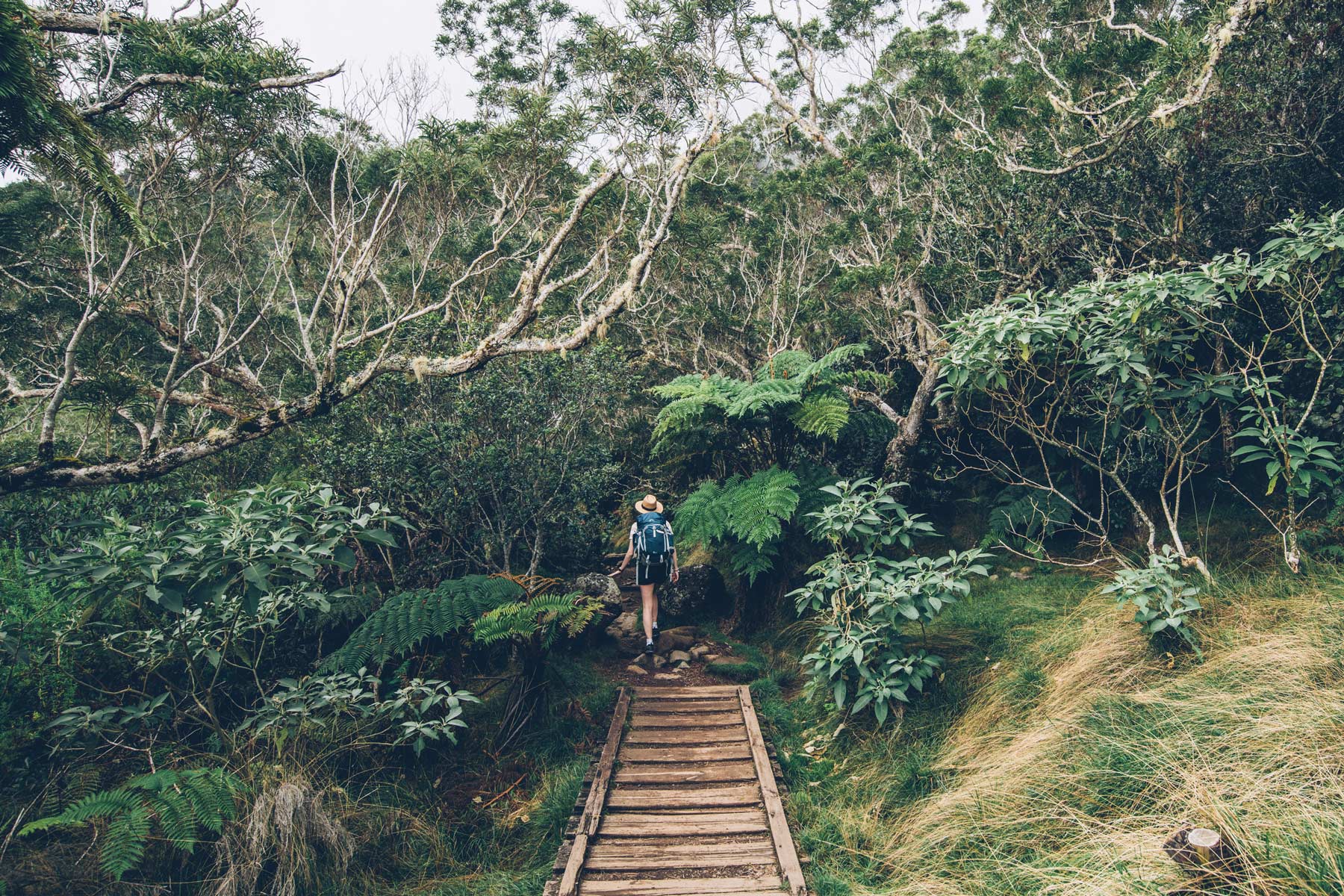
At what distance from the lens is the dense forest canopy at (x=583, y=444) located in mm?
4027

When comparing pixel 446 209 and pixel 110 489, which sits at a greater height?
pixel 446 209

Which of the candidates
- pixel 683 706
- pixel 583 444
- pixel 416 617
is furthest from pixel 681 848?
pixel 583 444

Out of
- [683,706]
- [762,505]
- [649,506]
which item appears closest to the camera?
[683,706]

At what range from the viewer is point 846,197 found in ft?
36.6

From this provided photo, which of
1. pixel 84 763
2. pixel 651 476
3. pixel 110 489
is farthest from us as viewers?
pixel 651 476

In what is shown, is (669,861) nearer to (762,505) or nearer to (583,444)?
(762,505)

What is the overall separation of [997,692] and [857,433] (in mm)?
3942

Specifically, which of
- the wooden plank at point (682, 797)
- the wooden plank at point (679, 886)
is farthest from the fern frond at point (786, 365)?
the wooden plank at point (679, 886)

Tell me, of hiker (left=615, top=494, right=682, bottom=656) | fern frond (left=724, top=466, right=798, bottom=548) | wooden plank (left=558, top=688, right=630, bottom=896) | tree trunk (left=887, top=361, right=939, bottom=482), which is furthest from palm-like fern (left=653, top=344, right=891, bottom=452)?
wooden plank (left=558, top=688, right=630, bottom=896)

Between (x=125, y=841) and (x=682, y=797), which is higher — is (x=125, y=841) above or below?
above

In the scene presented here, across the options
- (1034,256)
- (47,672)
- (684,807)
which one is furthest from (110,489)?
(1034,256)

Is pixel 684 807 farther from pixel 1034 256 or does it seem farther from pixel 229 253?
pixel 229 253

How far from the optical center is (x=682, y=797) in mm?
4410

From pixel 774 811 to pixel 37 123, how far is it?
597cm
